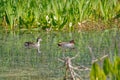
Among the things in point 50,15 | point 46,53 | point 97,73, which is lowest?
point 46,53

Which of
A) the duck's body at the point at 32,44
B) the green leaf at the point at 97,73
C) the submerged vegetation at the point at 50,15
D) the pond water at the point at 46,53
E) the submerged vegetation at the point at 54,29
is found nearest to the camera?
the green leaf at the point at 97,73

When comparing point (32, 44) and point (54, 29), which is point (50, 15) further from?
point (32, 44)

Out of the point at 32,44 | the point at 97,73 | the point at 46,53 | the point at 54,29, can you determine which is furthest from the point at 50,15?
the point at 97,73

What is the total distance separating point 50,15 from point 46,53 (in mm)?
3332

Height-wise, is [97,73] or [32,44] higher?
[97,73]

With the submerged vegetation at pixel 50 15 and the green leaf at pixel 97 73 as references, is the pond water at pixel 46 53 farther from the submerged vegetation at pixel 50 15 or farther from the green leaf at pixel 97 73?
the green leaf at pixel 97 73

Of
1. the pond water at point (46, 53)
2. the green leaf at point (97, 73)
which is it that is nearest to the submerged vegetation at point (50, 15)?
the pond water at point (46, 53)

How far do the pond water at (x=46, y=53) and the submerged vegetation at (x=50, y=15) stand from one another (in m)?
0.51

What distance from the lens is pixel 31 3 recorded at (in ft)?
38.5

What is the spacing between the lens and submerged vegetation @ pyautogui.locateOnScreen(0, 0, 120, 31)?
11.4 meters

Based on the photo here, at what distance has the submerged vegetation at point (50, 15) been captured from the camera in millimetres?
11406

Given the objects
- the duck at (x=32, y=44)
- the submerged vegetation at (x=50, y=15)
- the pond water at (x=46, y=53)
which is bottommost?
the pond water at (x=46, y=53)

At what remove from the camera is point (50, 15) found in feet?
38.2

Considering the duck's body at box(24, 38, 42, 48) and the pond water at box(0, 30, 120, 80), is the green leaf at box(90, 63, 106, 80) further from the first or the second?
the duck's body at box(24, 38, 42, 48)
